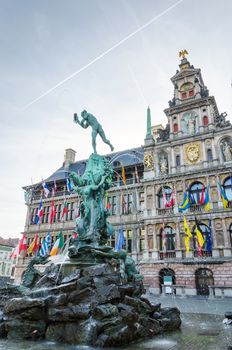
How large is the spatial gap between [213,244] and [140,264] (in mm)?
7597

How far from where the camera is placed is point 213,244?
24.8 m

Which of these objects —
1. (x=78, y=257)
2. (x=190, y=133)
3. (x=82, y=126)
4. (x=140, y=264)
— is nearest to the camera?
(x=78, y=257)

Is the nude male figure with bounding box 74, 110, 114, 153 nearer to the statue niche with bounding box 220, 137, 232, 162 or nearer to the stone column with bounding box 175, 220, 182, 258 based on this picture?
the stone column with bounding box 175, 220, 182, 258

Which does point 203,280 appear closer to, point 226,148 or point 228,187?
point 228,187

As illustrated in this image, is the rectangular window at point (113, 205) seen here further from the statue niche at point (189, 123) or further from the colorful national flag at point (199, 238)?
the statue niche at point (189, 123)

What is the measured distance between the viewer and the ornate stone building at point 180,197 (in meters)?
24.8

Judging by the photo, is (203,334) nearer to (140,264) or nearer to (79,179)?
(79,179)

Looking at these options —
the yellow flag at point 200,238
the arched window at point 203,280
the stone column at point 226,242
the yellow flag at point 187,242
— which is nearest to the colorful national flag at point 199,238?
the yellow flag at point 200,238

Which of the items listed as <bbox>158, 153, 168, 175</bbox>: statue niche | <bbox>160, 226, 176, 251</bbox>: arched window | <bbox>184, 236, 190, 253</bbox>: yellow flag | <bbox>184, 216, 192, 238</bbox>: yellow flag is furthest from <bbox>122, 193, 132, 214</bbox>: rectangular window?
<bbox>184, 236, 190, 253</bbox>: yellow flag

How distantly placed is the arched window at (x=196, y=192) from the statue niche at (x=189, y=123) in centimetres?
604

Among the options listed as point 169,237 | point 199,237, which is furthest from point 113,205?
point 199,237

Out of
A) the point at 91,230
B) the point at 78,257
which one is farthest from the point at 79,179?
the point at 78,257

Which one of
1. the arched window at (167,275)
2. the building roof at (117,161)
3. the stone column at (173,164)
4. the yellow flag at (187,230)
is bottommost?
the arched window at (167,275)

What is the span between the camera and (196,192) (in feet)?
90.7
